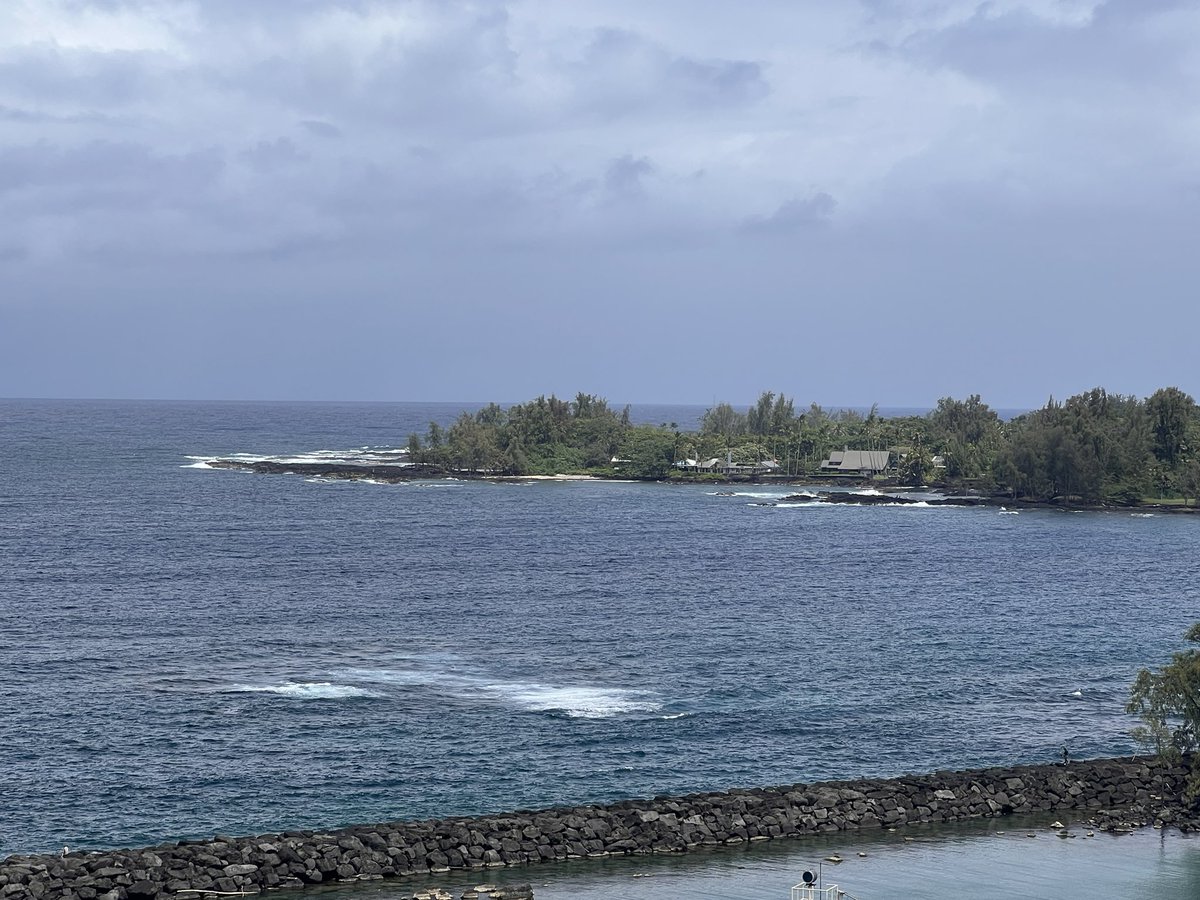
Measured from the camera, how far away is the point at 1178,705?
166 feet

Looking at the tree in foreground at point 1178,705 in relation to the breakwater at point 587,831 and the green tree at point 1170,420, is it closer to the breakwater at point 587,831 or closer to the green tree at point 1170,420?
the breakwater at point 587,831

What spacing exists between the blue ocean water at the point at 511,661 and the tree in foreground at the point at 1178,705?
549cm

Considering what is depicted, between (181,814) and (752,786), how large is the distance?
65.2 feet

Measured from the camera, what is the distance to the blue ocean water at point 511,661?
5194cm

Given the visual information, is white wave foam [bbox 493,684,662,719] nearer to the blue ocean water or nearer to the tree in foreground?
the blue ocean water

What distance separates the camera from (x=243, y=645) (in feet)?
245

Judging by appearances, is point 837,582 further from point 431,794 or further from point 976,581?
point 431,794

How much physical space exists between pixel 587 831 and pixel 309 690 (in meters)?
22.6

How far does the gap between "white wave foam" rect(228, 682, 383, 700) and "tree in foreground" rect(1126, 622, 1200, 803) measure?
3181cm

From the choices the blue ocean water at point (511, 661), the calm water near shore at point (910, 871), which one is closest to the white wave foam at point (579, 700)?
the blue ocean water at point (511, 661)

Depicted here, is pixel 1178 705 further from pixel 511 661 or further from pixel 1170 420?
pixel 1170 420

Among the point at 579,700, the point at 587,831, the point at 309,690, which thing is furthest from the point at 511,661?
the point at 587,831

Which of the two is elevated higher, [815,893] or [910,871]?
[815,893]

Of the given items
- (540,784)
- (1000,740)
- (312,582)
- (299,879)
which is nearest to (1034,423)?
(312,582)
